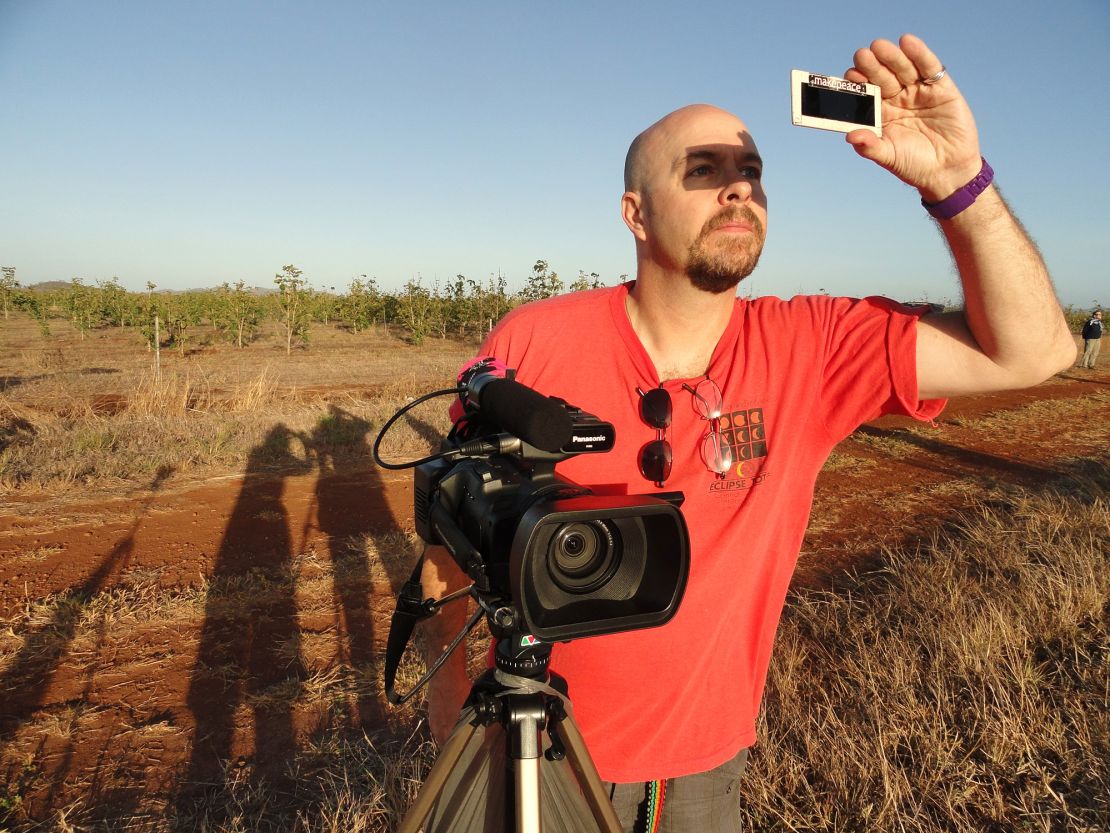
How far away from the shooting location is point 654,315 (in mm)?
1641

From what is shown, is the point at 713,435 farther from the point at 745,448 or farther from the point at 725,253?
the point at 725,253

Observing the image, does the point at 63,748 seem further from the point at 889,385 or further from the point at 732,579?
the point at 889,385

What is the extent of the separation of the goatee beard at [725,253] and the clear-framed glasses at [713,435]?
0.80 ft

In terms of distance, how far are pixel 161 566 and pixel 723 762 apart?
4419mm

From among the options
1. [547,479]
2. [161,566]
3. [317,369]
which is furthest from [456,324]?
[547,479]

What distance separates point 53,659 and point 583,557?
383 centimetres

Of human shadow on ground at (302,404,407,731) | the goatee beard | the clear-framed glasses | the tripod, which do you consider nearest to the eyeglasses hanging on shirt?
the clear-framed glasses

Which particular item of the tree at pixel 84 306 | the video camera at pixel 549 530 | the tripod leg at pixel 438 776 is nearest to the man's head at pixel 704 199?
the video camera at pixel 549 530

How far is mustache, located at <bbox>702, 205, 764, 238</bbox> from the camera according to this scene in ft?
4.95

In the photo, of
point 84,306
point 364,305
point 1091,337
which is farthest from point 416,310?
point 1091,337

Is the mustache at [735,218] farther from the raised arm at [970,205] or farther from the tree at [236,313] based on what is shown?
the tree at [236,313]

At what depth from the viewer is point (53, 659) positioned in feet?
11.7

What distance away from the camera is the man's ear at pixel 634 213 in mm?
1719

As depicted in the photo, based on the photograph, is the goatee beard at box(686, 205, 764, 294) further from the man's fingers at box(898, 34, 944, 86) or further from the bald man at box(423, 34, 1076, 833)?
the man's fingers at box(898, 34, 944, 86)
